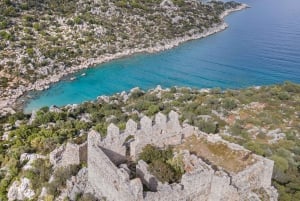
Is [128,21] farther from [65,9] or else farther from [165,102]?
[165,102]

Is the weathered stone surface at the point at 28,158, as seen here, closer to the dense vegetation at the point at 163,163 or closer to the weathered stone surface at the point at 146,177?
the dense vegetation at the point at 163,163

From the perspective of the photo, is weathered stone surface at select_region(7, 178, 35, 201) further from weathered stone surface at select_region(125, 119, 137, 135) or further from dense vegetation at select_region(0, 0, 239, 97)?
dense vegetation at select_region(0, 0, 239, 97)

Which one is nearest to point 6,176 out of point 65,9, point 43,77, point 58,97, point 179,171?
point 179,171

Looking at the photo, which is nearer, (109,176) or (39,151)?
(109,176)

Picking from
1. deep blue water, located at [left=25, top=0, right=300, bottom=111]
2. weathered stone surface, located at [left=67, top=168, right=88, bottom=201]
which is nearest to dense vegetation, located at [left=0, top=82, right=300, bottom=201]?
weathered stone surface, located at [left=67, top=168, right=88, bottom=201]

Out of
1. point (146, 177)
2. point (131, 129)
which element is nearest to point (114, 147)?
point (131, 129)

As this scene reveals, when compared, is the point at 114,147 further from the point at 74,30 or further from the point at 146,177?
the point at 74,30
